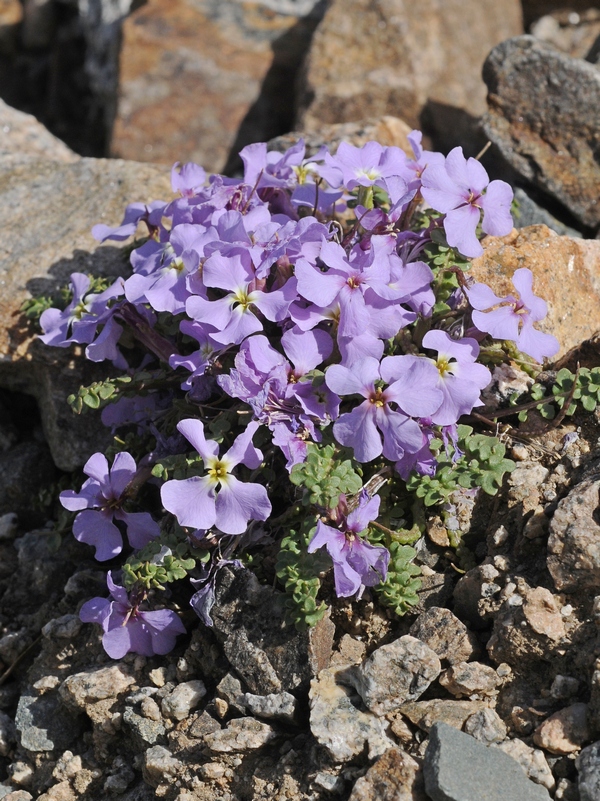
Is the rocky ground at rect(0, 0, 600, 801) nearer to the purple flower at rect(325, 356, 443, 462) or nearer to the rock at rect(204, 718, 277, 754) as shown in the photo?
the rock at rect(204, 718, 277, 754)

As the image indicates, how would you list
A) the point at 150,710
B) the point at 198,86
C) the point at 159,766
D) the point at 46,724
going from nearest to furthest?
1. the point at 159,766
2. the point at 150,710
3. the point at 46,724
4. the point at 198,86

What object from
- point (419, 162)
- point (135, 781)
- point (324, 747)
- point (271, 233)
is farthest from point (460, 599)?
point (419, 162)

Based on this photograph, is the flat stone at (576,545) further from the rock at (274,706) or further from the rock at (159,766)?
the rock at (159,766)

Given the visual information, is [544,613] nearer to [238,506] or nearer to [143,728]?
[238,506]

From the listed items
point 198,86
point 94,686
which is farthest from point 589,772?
point 198,86

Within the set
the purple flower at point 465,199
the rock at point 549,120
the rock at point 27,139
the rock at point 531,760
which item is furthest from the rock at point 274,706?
the rock at point 27,139

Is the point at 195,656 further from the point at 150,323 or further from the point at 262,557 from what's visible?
the point at 150,323
